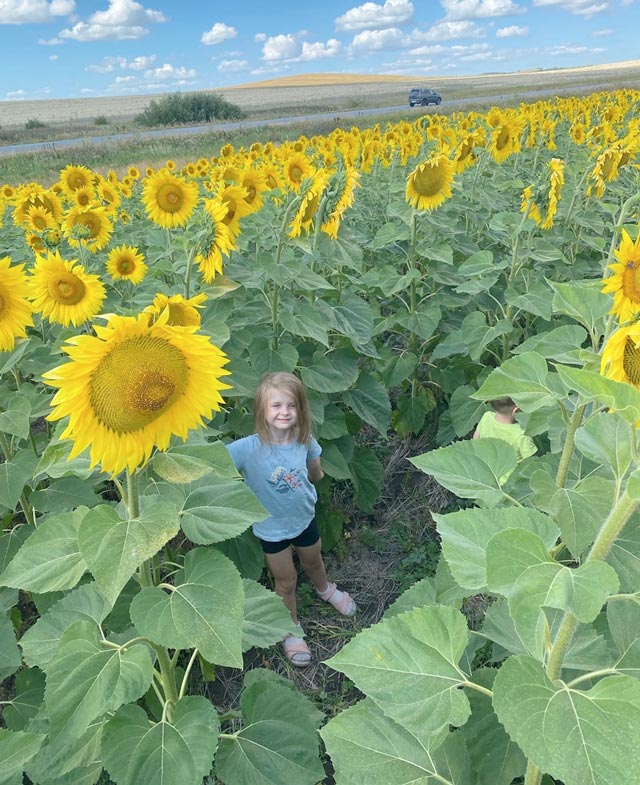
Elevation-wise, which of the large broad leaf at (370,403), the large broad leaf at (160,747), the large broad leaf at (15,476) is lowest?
the large broad leaf at (160,747)

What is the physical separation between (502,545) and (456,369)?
11.2ft

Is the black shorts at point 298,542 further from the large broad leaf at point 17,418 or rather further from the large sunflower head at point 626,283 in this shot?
the large sunflower head at point 626,283

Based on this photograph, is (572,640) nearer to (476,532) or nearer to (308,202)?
(476,532)

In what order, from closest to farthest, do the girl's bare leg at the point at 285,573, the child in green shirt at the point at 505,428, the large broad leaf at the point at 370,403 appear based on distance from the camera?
1. the child in green shirt at the point at 505,428
2. the girl's bare leg at the point at 285,573
3. the large broad leaf at the point at 370,403

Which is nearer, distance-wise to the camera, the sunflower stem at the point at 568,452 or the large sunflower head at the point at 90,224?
the sunflower stem at the point at 568,452

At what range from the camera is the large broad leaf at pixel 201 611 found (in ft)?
4.43

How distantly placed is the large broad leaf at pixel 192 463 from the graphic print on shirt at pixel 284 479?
1.23 metres

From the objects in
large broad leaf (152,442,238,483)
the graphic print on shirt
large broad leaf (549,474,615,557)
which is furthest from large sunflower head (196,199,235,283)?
large broad leaf (549,474,615,557)

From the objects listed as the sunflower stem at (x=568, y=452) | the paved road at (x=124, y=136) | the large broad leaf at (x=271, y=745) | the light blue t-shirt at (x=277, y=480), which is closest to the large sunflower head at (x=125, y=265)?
the light blue t-shirt at (x=277, y=480)

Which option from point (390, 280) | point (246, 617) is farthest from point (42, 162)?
point (246, 617)

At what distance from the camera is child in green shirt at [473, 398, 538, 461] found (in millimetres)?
2486

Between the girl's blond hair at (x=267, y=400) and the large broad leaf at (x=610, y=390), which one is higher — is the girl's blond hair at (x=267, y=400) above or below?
below

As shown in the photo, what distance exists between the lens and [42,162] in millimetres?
22906

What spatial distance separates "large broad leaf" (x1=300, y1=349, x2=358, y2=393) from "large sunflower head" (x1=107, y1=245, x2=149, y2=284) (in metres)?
1.71
